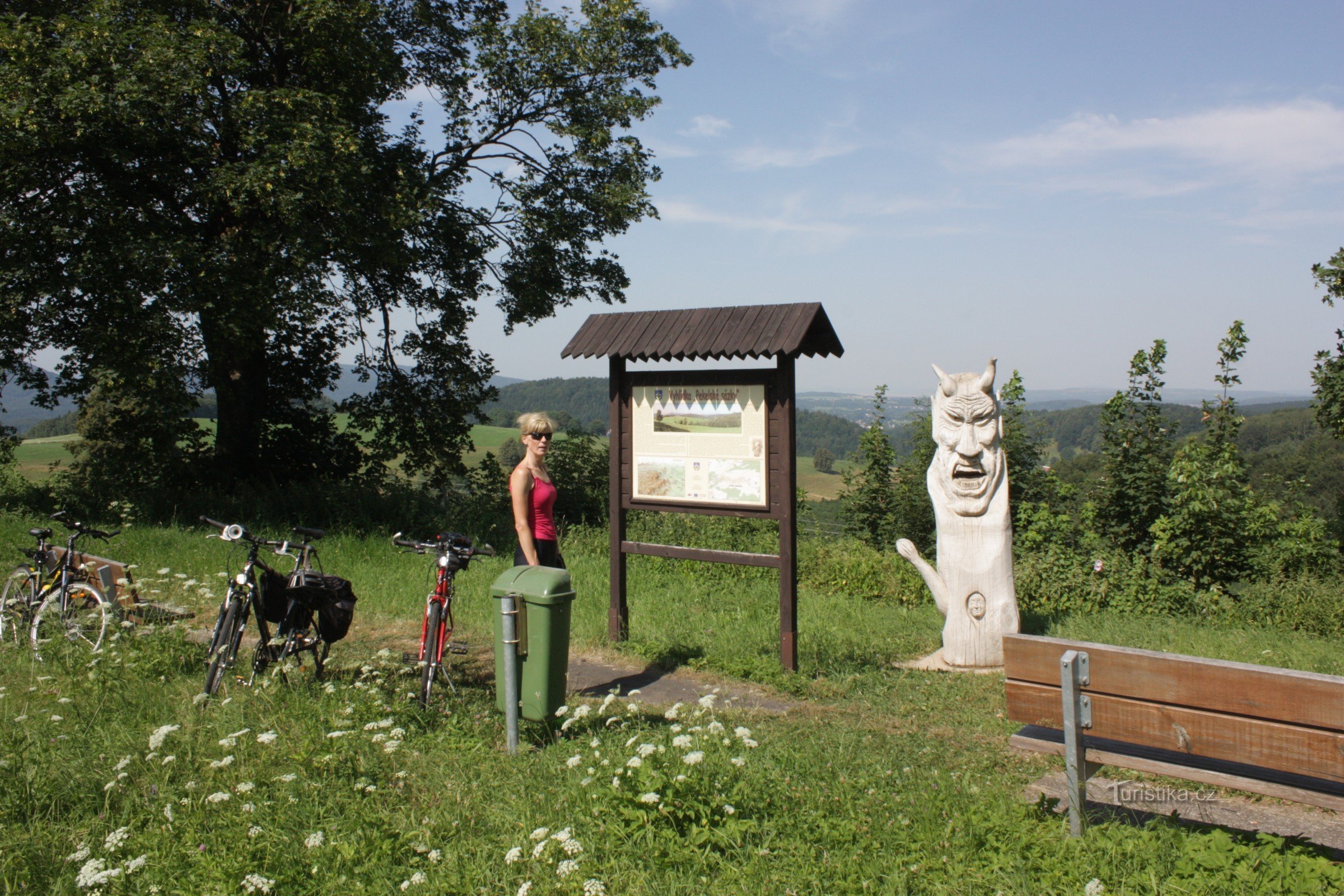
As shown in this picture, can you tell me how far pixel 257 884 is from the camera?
3178mm

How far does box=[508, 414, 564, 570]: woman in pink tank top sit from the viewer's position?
5836mm

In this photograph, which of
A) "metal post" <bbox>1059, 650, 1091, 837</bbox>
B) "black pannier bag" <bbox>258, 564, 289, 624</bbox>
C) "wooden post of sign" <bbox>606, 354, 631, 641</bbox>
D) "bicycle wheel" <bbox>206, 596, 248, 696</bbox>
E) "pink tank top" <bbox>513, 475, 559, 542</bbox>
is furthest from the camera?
"wooden post of sign" <bbox>606, 354, 631, 641</bbox>

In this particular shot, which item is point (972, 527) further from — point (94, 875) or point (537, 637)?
point (94, 875)

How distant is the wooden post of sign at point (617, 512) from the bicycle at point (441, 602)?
1896 mm

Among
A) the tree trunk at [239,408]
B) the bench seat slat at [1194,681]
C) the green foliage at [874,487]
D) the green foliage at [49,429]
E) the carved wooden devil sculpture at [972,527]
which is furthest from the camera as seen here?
the green foliage at [49,429]

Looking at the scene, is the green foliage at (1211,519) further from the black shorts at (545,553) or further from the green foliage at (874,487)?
the black shorts at (545,553)

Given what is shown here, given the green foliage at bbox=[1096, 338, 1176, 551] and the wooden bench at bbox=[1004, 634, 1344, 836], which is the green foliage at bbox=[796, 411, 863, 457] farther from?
the wooden bench at bbox=[1004, 634, 1344, 836]

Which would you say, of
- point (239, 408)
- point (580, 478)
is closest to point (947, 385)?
point (580, 478)

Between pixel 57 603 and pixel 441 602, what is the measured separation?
132 inches

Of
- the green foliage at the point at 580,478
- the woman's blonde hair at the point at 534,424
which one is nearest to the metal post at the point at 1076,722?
the woman's blonde hair at the point at 534,424

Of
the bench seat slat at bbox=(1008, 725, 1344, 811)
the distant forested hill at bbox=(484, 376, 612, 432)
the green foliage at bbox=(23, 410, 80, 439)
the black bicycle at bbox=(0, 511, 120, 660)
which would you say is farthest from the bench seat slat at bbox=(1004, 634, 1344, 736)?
the green foliage at bbox=(23, 410, 80, 439)

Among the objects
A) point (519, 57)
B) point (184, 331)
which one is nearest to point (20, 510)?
point (184, 331)

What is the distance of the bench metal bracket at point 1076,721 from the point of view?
339 centimetres

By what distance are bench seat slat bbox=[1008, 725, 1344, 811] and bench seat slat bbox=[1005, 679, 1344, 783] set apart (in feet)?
0.24
